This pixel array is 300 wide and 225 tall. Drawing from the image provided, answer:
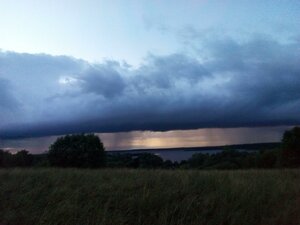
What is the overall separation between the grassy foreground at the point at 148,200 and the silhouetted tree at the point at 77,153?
879 inches

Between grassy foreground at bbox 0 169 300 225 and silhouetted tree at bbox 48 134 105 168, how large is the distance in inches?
879

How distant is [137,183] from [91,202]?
3059 millimetres

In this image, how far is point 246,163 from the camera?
5238cm

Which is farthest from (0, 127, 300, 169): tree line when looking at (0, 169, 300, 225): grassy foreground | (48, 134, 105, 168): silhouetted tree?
(0, 169, 300, 225): grassy foreground

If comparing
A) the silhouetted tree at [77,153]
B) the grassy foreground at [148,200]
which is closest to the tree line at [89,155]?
the silhouetted tree at [77,153]

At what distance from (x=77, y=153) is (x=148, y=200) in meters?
27.9

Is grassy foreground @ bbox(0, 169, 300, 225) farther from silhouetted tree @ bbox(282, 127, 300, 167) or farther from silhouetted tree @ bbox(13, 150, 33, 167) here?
silhouetted tree @ bbox(13, 150, 33, 167)

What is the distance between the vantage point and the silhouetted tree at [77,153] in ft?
135

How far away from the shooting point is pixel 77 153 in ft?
136

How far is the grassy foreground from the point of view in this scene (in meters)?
12.7

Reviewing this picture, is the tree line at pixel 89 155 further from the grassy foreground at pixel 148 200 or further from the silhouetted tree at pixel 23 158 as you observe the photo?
the grassy foreground at pixel 148 200

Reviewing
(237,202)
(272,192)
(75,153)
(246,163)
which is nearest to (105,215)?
(237,202)

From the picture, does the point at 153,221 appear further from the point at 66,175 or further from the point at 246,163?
the point at 246,163

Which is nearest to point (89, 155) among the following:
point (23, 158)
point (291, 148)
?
point (23, 158)
